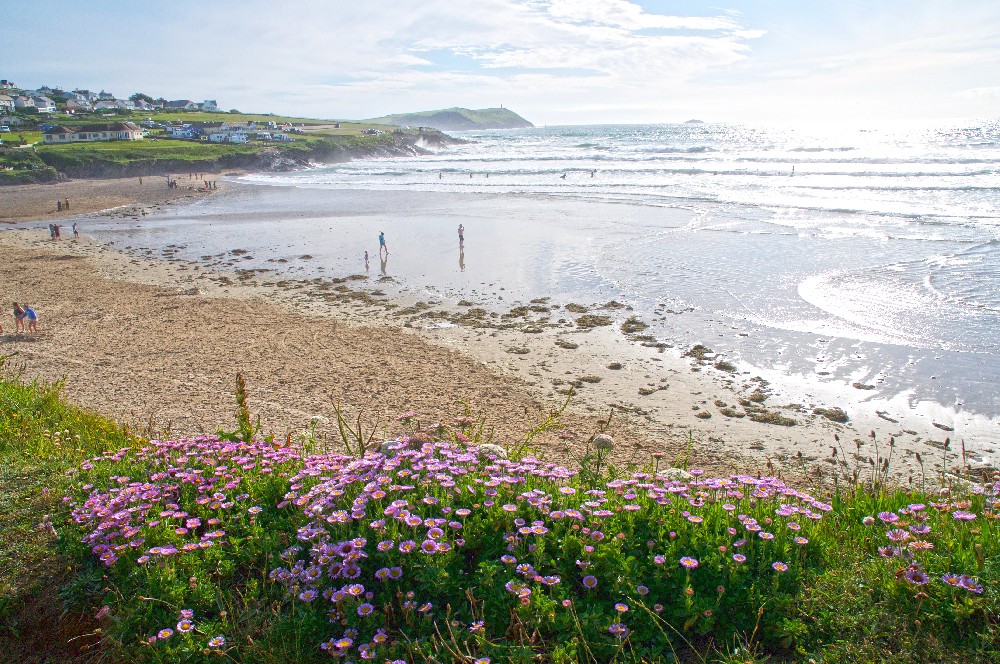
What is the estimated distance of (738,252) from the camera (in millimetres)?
22969

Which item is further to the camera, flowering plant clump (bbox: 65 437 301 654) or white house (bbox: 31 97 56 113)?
white house (bbox: 31 97 56 113)

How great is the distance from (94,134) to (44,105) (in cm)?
6662

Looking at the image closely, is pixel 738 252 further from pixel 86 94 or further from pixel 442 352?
pixel 86 94

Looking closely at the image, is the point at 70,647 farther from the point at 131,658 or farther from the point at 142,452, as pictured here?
the point at 142,452

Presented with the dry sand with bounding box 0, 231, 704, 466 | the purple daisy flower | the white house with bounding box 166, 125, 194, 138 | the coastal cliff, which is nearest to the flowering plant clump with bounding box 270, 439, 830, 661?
the purple daisy flower

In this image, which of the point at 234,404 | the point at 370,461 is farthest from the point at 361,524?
the point at 234,404

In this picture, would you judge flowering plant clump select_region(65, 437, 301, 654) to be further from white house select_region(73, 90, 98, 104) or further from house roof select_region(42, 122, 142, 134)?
white house select_region(73, 90, 98, 104)

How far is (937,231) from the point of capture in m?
25.4

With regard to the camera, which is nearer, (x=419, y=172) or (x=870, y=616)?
(x=870, y=616)

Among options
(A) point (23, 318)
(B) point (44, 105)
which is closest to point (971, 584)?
(A) point (23, 318)

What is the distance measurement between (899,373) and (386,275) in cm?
1497

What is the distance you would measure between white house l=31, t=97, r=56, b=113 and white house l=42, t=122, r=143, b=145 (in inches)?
2173

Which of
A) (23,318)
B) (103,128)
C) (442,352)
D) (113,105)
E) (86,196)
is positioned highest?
(113,105)

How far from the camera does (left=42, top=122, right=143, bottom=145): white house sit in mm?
80000
